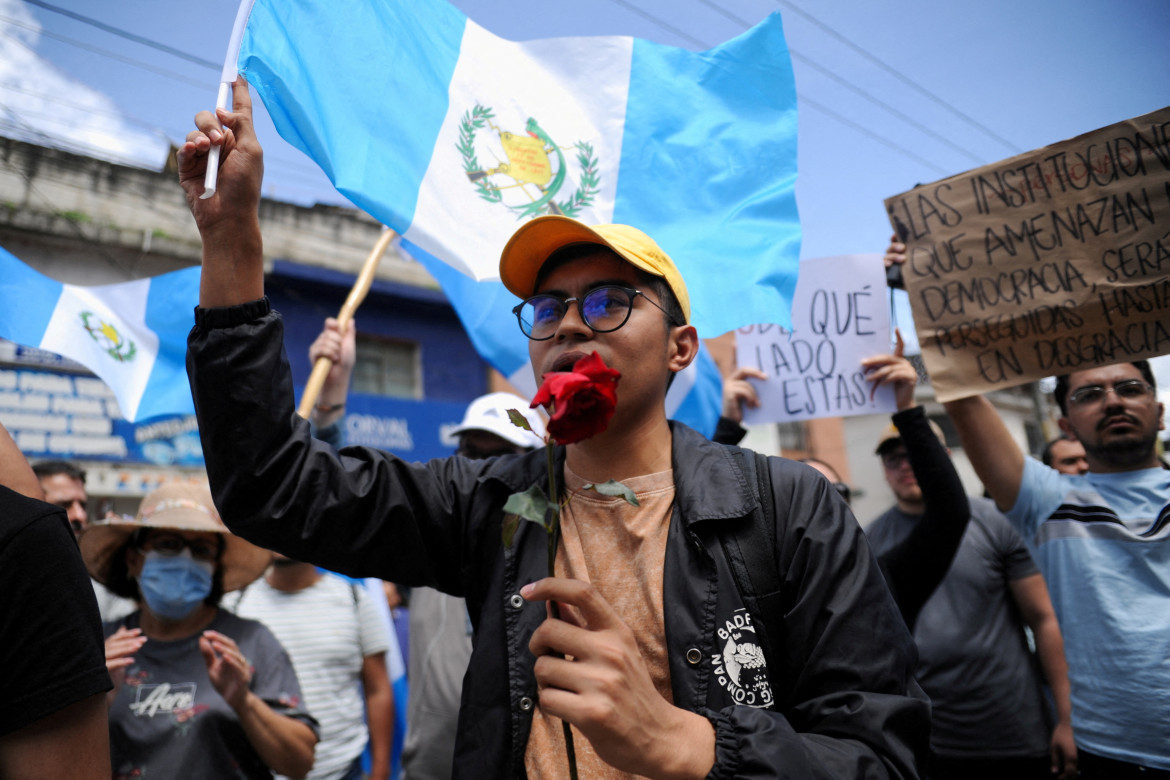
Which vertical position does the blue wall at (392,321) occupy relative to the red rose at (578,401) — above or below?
above

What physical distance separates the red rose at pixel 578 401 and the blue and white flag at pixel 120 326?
3084 millimetres

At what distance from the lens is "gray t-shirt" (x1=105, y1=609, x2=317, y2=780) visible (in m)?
2.56

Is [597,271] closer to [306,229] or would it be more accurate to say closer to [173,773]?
[173,773]

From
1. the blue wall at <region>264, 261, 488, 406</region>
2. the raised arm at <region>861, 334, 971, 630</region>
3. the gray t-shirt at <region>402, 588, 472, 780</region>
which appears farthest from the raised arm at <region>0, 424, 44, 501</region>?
the blue wall at <region>264, 261, 488, 406</region>

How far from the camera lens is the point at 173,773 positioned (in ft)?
8.30

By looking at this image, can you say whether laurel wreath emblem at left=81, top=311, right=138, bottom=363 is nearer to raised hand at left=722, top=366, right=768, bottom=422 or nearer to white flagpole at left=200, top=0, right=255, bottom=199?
white flagpole at left=200, top=0, right=255, bottom=199

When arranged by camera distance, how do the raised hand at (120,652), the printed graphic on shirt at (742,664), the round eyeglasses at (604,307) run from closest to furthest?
the printed graphic on shirt at (742,664)
the round eyeglasses at (604,307)
the raised hand at (120,652)

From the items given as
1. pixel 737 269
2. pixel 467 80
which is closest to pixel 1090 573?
pixel 737 269

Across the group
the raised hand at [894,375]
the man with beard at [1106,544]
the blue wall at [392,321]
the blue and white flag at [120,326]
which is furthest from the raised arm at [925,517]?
the blue wall at [392,321]

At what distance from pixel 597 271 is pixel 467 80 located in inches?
52.8

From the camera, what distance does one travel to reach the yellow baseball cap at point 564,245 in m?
1.75

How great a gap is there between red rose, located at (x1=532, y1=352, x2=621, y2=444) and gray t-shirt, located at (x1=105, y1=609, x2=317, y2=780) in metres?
2.13

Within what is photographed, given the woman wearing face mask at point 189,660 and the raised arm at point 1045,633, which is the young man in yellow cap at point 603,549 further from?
the raised arm at point 1045,633

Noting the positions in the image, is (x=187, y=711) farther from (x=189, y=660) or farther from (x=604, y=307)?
(x=604, y=307)
